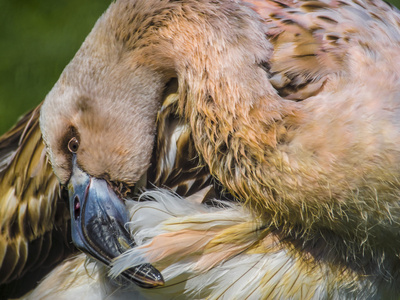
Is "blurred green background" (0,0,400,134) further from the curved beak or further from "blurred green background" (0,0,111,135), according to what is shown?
the curved beak

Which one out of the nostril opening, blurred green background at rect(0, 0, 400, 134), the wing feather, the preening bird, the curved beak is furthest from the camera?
blurred green background at rect(0, 0, 400, 134)

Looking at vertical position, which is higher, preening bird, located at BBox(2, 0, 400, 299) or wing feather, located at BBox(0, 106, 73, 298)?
preening bird, located at BBox(2, 0, 400, 299)

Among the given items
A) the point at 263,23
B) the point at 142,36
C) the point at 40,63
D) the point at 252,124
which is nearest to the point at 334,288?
the point at 252,124

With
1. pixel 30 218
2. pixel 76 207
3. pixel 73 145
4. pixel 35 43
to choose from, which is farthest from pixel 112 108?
pixel 35 43

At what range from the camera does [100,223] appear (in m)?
2.52

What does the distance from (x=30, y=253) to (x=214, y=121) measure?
1268 millimetres

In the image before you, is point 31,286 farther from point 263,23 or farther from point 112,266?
point 263,23

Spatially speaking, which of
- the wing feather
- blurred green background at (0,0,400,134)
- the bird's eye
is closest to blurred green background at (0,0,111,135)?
blurred green background at (0,0,400,134)

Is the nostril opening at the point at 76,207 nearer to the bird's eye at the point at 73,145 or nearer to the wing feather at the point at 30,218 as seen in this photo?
the bird's eye at the point at 73,145

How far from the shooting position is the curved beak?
8.07ft

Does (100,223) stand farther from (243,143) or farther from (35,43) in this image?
(35,43)

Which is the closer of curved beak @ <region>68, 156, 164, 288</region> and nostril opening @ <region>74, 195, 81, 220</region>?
curved beak @ <region>68, 156, 164, 288</region>

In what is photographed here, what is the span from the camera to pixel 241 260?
251cm

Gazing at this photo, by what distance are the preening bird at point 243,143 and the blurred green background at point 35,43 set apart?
242 centimetres
